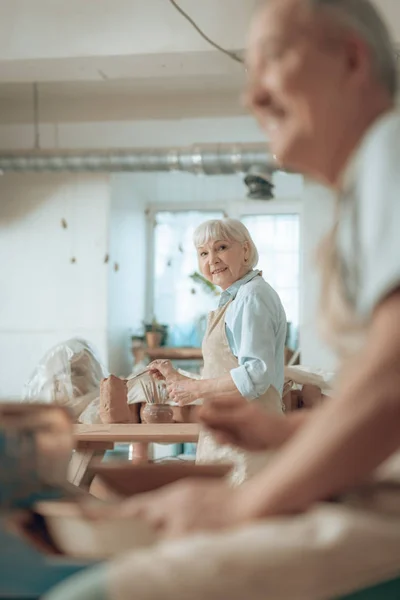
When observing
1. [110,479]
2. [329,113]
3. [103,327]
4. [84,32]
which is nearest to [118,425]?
[110,479]

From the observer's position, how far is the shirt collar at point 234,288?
3529mm

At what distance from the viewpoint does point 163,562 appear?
71 cm

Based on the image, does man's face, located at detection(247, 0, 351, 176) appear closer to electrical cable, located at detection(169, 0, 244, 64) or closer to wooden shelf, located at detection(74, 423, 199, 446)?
wooden shelf, located at detection(74, 423, 199, 446)

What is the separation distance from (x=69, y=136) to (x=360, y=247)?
7.86 metres

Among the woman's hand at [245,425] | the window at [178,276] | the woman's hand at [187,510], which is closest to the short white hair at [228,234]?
the woman's hand at [245,425]

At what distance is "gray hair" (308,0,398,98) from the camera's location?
2.86ft

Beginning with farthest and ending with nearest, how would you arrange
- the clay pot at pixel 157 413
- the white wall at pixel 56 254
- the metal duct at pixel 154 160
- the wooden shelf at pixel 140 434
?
1. the white wall at pixel 56 254
2. the metal duct at pixel 154 160
3. the clay pot at pixel 157 413
4. the wooden shelf at pixel 140 434

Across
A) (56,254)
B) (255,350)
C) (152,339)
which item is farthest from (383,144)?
(152,339)

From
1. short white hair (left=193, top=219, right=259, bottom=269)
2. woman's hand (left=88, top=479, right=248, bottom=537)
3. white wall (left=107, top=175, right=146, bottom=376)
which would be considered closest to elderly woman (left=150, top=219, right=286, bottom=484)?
short white hair (left=193, top=219, right=259, bottom=269)

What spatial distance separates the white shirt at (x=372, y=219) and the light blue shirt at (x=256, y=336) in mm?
2352

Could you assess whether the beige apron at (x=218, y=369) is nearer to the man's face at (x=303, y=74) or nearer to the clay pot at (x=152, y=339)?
the man's face at (x=303, y=74)

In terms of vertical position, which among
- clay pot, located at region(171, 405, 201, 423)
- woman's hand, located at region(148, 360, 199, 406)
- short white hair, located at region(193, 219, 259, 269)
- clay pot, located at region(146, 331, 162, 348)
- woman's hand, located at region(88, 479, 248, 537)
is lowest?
clay pot, located at region(146, 331, 162, 348)

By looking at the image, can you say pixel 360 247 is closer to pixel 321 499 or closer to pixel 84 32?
pixel 321 499

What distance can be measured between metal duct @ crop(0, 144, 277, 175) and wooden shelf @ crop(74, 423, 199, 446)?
13.0ft
